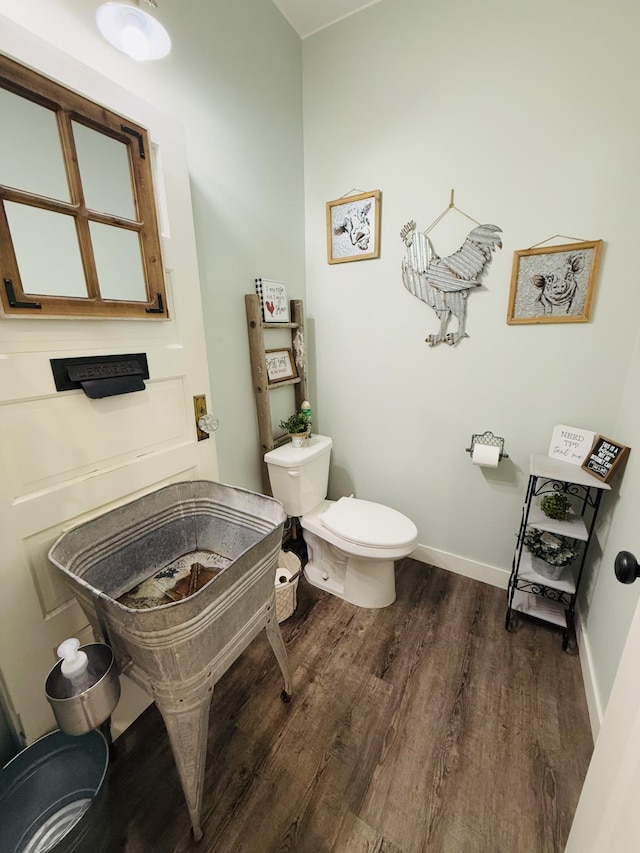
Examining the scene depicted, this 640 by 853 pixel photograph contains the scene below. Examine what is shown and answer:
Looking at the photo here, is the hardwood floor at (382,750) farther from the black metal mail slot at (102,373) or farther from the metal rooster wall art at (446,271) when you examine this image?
the metal rooster wall art at (446,271)

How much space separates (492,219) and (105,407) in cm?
172

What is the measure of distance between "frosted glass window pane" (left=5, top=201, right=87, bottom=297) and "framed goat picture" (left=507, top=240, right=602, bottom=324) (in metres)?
1.65

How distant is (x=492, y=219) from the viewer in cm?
149

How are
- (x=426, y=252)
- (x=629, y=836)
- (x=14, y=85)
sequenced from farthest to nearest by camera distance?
(x=426, y=252) < (x=14, y=85) < (x=629, y=836)

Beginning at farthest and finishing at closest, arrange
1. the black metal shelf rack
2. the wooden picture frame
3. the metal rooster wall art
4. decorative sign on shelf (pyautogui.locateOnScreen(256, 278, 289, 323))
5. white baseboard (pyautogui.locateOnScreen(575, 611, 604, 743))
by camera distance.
→ the wooden picture frame
decorative sign on shelf (pyautogui.locateOnScreen(256, 278, 289, 323))
the metal rooster wall art
the black metal shelf rack
white baseboard (pyautogui.locateOnScreen(575, 611, 604, 743))

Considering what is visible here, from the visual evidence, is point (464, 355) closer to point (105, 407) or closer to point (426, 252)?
point (426, 252)

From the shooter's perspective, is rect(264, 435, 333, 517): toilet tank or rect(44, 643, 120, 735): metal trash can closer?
rect(44, 643, 120, 735): metal trash can

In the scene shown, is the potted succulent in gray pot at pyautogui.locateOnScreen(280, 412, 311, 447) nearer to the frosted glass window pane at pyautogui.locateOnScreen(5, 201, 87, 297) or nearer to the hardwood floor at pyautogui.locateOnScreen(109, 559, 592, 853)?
the hardwood floor at pyautogui.locateOnScreen(109, 559, 592, 853)

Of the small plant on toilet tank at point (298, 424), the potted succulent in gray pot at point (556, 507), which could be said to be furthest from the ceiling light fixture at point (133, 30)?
the potted succulent in gray pot at point (556, 507)

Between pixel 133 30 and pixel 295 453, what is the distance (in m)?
1.50

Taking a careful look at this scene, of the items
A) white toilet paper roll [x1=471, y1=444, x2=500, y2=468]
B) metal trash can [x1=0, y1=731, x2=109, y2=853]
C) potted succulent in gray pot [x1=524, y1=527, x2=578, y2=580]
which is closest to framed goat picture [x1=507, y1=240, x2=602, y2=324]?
white toilet paper roll [x1=471, y1=444, x2=500, y2=468]

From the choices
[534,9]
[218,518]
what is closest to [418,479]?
[218,518]

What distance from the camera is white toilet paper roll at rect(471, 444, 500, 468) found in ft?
5.23

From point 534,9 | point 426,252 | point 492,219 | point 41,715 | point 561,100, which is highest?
point 534,9
